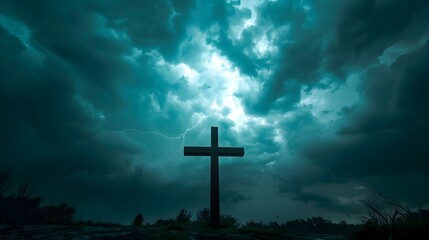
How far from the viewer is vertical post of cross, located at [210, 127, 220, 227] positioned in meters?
10.6

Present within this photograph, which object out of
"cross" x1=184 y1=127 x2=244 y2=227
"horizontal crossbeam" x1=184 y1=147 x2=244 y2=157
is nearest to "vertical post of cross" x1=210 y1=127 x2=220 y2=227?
"cross" x1=184 y1=127 x2=244 y2=227

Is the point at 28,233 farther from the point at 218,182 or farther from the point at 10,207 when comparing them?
the point at 218,182

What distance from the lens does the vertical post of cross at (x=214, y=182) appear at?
10586 mm

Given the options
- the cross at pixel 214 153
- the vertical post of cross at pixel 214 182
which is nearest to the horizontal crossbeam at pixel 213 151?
the cross at pixel 214 153

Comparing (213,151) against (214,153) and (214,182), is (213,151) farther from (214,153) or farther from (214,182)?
(214,182)

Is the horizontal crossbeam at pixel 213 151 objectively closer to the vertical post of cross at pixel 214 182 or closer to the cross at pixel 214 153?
the cross at pixel 214 153

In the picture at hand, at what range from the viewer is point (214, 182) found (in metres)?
11.5

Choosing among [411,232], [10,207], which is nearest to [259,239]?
[411,232]

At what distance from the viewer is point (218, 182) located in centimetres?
1154

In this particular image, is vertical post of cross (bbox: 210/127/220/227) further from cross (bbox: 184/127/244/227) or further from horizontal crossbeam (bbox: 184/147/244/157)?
horizontal crossbeam (bbox: 184/147/244/157)

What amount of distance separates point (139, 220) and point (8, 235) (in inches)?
285

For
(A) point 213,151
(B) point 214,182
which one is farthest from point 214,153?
(B) point 214,182

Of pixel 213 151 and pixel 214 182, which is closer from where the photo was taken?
pixel 214 182

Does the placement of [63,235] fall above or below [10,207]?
below
